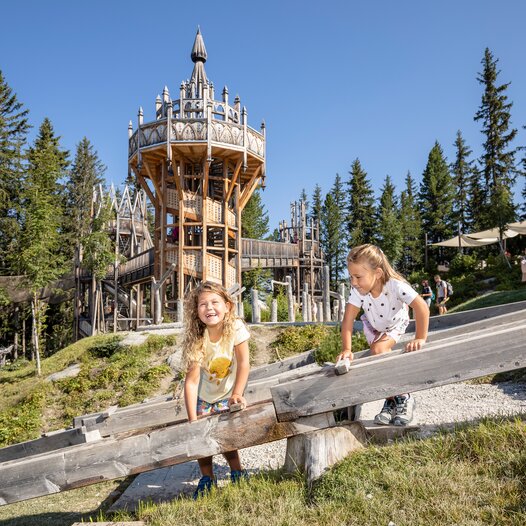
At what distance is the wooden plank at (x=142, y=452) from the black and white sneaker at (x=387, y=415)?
2.58ft

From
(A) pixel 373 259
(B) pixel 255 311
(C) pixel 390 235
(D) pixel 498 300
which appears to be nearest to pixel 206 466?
(A) pixel 373 259

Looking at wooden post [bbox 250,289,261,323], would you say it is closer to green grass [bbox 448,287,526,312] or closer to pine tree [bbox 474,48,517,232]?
green grass [bbox 448,287,526,312]

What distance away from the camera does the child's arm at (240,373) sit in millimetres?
3549

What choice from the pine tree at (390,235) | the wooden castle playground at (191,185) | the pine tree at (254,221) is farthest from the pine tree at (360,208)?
the wooden castle playground at (191,185)

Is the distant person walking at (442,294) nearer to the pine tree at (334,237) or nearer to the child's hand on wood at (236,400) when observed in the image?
the child's hand on wood at (236,400)

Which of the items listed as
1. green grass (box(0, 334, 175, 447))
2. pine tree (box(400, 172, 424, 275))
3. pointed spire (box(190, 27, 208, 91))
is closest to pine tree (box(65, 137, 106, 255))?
pointed spire (box(190, 27, 208, 91))

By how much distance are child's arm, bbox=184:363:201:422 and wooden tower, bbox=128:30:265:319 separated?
20002 millimetres

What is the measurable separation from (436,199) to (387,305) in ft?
167

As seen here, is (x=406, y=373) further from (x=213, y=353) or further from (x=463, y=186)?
(x=463, y=186)

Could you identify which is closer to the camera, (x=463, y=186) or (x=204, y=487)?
(x=204, y=487)

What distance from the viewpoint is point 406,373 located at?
10.3ft

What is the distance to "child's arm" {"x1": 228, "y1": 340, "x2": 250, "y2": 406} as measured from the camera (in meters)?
3.55

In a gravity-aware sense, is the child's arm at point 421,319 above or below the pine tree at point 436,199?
below

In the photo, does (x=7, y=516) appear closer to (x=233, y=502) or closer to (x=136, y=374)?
(x=233, y=502)
